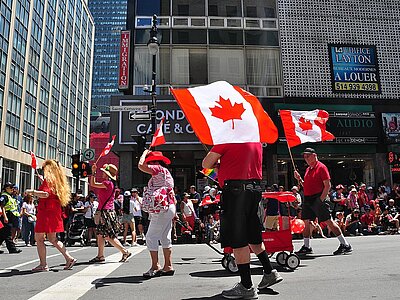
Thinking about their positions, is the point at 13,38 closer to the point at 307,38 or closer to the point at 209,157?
the point at 307,38

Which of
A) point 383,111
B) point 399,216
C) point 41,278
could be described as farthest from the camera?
point 383,111

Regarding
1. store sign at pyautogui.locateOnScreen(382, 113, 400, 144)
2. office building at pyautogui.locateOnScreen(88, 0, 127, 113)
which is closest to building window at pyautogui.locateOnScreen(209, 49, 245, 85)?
store sign at pyautogui.locateOnScreen(382, 113, 400, 144)

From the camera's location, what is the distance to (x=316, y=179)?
7145mm

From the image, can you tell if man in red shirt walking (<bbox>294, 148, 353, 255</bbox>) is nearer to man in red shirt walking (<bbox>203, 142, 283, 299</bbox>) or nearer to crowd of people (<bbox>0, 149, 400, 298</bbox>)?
crowd of people (<bbox>0, 149, 400, 298</bbox>)

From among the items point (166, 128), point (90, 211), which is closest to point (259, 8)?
point (166, 128)

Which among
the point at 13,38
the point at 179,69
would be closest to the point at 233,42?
the point at 179,69

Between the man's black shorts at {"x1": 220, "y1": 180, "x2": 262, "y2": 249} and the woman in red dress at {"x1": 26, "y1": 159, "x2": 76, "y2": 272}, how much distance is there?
127 inches

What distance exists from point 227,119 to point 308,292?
2113mm

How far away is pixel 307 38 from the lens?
866 inches

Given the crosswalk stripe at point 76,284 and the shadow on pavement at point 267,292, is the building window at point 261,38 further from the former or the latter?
the shadow on pavement at point 267,292

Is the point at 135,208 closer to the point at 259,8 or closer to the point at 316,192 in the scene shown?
the point at 316,192

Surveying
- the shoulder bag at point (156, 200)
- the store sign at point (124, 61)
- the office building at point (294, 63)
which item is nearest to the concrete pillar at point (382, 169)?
the office building at point (294, 63)

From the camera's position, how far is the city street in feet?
13.5

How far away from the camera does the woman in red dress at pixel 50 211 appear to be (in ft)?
19.4
